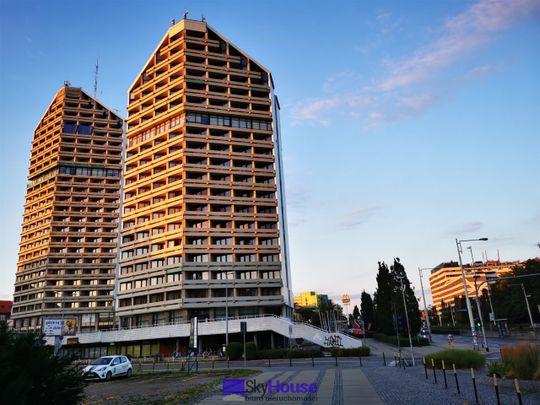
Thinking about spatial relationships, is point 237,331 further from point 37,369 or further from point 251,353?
point 37,369

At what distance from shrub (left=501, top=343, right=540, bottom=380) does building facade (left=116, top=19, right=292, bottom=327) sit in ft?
158

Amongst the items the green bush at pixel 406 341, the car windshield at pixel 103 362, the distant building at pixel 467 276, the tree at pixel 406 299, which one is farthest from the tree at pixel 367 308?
the car windshield at pixel 103 362

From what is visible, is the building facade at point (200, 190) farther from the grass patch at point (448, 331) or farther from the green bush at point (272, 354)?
the grass patch at point (448, 331)

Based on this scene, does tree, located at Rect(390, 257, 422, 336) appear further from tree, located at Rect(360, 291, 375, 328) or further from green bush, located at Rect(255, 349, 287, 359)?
tree, located at Rect(360, 291, 375, 328)

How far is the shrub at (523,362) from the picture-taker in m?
17.7

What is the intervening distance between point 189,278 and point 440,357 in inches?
1834

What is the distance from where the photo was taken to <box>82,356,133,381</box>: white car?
2524cm

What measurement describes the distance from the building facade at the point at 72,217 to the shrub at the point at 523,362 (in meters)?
88.8

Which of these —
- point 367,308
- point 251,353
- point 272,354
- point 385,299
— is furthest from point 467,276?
point 251,353

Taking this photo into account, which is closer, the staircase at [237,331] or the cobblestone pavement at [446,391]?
the cobblestone pavement at [446,391]

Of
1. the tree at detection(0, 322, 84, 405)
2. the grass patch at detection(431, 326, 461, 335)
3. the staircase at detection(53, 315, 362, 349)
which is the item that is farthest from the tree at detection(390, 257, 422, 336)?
the tree at detection(0, 322, 84, 405)

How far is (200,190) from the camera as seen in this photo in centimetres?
6981

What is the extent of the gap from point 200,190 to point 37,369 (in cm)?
6268

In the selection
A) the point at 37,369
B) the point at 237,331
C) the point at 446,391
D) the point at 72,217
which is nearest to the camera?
the point at 37,369
